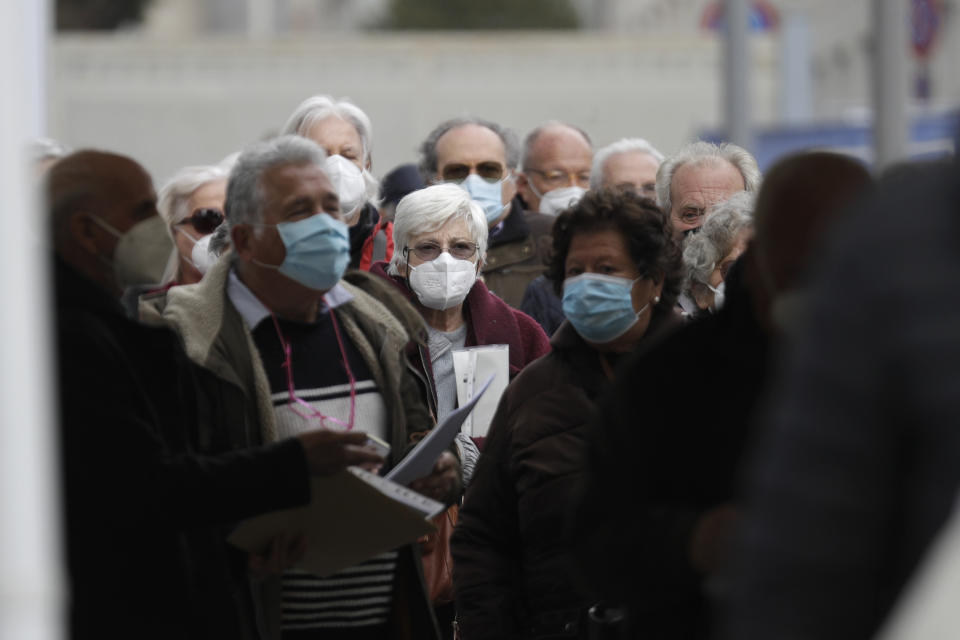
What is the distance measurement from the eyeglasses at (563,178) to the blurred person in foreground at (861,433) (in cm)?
555

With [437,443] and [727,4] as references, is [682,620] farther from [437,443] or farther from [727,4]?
[727,4]

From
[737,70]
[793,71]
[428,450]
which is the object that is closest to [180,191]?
[428,450]

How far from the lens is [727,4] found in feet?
60.4

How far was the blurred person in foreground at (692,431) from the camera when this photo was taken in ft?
9.45

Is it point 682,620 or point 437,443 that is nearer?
point 682,620

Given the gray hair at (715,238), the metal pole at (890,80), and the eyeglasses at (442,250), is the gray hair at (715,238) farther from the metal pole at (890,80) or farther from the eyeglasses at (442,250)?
the metal pole at (890,80)

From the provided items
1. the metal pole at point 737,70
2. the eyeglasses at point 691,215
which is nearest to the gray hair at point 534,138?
the eyeglasses at point 691,215

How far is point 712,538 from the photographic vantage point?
2.86m

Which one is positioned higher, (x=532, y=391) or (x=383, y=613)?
(x=532, y=391)

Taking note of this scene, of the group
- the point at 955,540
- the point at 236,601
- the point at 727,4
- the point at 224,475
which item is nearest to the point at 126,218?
the point at 224,475

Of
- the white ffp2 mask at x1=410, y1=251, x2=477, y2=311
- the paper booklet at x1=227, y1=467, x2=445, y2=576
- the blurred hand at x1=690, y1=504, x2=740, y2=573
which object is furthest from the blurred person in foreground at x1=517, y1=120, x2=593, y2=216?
the blurred hand at x1=690, y1=504, x2=740, y2=573

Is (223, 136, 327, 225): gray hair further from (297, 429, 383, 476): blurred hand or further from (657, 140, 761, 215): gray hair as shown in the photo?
(657, 140, 761, 215): gray hair

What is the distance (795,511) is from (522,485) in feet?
7.54

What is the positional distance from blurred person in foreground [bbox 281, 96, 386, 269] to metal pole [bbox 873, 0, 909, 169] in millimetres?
6999
